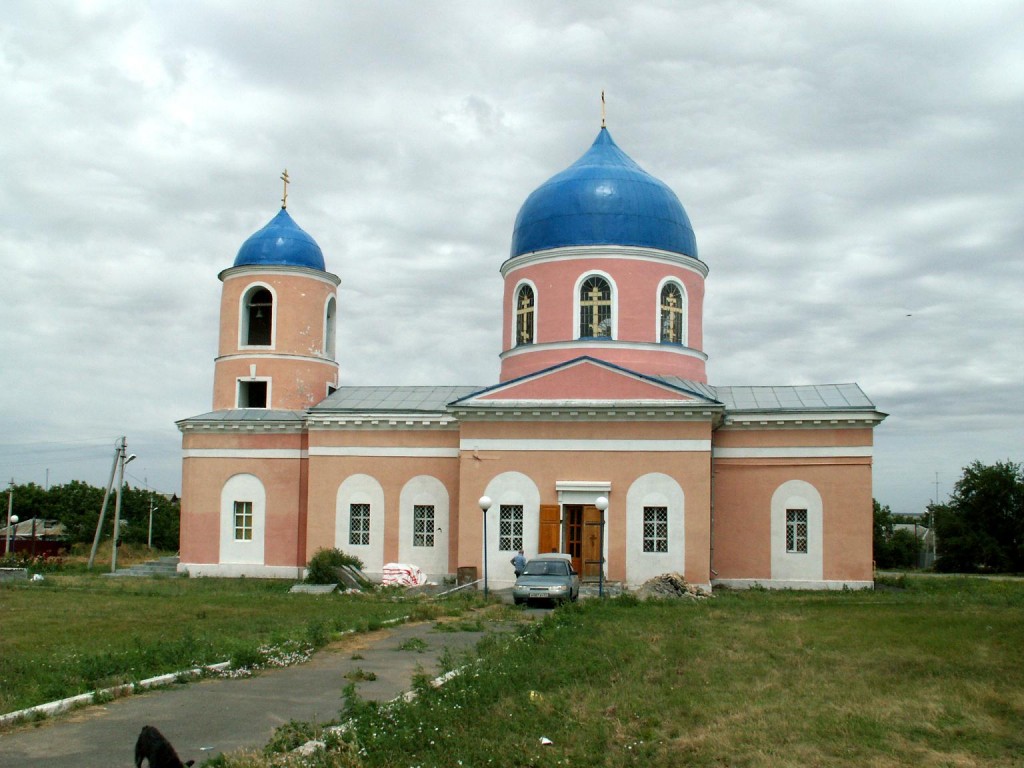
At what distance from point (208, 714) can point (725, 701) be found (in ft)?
16.1

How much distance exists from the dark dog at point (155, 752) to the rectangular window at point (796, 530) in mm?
21107

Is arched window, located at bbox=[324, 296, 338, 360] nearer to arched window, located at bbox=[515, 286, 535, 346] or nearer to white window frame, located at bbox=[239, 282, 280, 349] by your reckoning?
white window frame, located at bbox=[239, 282, 280, 349]

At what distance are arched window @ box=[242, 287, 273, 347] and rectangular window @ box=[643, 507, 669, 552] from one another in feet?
41.2

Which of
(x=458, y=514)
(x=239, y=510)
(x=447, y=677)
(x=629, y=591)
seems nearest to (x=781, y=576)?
(x=629, y=591)

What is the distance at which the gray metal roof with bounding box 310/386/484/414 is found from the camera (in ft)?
94.2

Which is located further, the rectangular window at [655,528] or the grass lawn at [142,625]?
the rectangular window at [655,528]

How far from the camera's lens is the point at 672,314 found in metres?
28.3

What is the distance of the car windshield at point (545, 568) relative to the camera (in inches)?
829

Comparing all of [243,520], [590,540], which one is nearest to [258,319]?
[243,520]

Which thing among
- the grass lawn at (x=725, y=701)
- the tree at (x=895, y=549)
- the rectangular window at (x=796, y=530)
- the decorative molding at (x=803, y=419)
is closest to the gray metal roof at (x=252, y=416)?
the decorative molding at (x=803, y=419)

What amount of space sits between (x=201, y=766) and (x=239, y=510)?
22.5 metres

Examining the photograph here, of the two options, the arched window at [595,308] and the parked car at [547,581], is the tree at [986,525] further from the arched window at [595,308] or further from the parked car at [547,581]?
the parked car at [547,581]

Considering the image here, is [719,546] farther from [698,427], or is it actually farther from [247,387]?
[247,387]

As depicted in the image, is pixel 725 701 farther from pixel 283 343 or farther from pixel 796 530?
pixel 283 343
